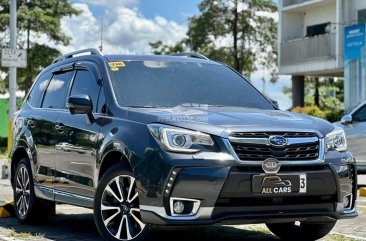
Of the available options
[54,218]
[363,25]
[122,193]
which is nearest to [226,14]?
[363,25]

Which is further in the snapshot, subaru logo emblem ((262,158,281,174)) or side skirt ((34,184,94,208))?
side skirt ((34,184,94,208))

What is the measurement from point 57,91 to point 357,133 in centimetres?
717

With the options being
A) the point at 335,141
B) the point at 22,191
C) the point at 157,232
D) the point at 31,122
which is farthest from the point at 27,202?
the point at 335,141

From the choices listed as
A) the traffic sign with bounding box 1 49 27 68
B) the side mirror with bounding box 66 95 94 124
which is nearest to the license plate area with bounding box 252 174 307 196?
the side mirror with bounding box 66 95 94 124

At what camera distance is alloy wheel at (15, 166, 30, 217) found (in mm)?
8573

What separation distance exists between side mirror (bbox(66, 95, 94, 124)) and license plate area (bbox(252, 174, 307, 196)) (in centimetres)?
193

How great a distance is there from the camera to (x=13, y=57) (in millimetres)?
17688

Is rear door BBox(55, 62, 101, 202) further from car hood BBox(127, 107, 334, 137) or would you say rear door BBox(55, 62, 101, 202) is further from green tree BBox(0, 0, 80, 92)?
green tree BBox(0, 0, 80, 92)

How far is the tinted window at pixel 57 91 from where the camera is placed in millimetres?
8227

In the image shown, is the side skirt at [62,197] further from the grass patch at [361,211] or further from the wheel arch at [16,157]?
the grass patch at [361,211]

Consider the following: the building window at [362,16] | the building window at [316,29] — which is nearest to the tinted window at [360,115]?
the building window at [362,16]

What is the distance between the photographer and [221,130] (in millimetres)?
5984

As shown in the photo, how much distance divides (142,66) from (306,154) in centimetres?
212

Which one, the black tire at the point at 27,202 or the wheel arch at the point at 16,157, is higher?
the wheel arch at the point at 16,157
